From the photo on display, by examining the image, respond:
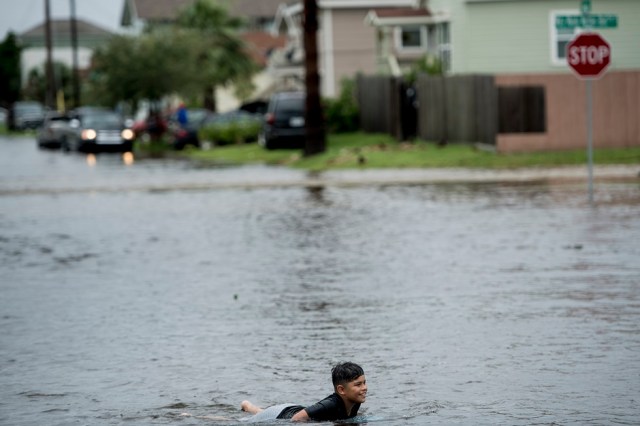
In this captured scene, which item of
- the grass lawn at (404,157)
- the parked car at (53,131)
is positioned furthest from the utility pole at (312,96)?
the parked car at (53,131)

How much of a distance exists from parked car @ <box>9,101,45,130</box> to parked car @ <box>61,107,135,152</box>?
42.2 m

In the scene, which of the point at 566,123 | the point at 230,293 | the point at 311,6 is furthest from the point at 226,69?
the point at 230,293

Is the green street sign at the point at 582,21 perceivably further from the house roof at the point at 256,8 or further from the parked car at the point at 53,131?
the house roof at the point at 256,8

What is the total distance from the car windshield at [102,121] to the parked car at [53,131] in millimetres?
3202

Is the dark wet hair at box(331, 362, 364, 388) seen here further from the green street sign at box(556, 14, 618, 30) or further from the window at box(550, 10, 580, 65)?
the window at box(550, 10, 580, 65)

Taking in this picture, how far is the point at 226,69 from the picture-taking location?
8312cm

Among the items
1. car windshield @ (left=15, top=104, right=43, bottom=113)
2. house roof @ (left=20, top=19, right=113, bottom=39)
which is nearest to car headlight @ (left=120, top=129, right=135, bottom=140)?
car windshield @ (left=15, top=104, right=43, bottom=113)

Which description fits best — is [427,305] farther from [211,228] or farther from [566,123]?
[566,123]

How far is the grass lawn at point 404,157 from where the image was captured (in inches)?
1305

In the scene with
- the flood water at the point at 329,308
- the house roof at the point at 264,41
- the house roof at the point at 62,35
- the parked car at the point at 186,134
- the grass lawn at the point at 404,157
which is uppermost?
the house roof at the point at 62,35

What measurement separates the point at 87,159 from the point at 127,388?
3970 centimetres

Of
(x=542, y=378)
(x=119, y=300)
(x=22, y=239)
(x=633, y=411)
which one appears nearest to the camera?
(x=633, y=411)

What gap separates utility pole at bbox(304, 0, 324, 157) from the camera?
39656mm

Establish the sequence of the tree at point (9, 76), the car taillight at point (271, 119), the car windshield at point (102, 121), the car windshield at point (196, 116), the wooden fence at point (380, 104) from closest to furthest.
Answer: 1. the wooden fence at point (380, 104)
2. the car taillight at point (271, 119)
3. the car windshield at point (196, 116)
4. the car windshield at point (102, 121)
5. the tree at point (9, 76)
